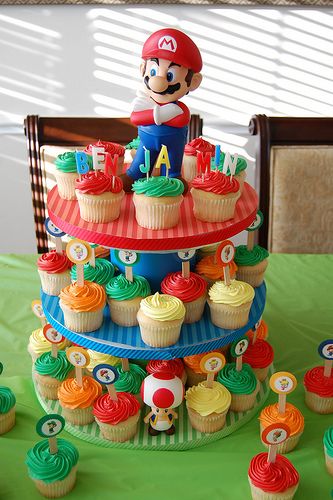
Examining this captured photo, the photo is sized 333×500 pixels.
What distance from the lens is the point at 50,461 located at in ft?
4.26

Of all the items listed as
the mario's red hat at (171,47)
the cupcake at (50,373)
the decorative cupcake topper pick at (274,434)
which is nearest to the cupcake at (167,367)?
the cupcake at (50,373)

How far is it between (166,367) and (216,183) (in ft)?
1.46

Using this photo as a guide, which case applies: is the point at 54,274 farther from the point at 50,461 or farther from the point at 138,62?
the point at 138,62

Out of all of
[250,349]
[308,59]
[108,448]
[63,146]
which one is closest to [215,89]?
[308,59]

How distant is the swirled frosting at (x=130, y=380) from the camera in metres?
1.53

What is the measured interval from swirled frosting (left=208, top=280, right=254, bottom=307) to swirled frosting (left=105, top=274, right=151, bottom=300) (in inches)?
6.2

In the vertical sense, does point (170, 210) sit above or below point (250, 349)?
above

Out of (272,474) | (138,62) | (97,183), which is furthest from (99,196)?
(138,62)

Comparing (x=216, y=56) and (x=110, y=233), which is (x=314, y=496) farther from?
(x=216, y=56)

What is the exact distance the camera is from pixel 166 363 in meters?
1.53

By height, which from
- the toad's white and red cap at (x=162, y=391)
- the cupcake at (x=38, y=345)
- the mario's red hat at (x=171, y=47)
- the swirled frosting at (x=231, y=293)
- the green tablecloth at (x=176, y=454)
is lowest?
the green tablecloth at (x=176, y=454)

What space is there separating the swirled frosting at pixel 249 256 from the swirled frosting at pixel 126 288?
0.96 ft

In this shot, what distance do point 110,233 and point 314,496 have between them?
0.68 m

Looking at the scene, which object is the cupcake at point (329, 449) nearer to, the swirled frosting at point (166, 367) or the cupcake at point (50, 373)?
the swirled frosting at point (166, 367)
